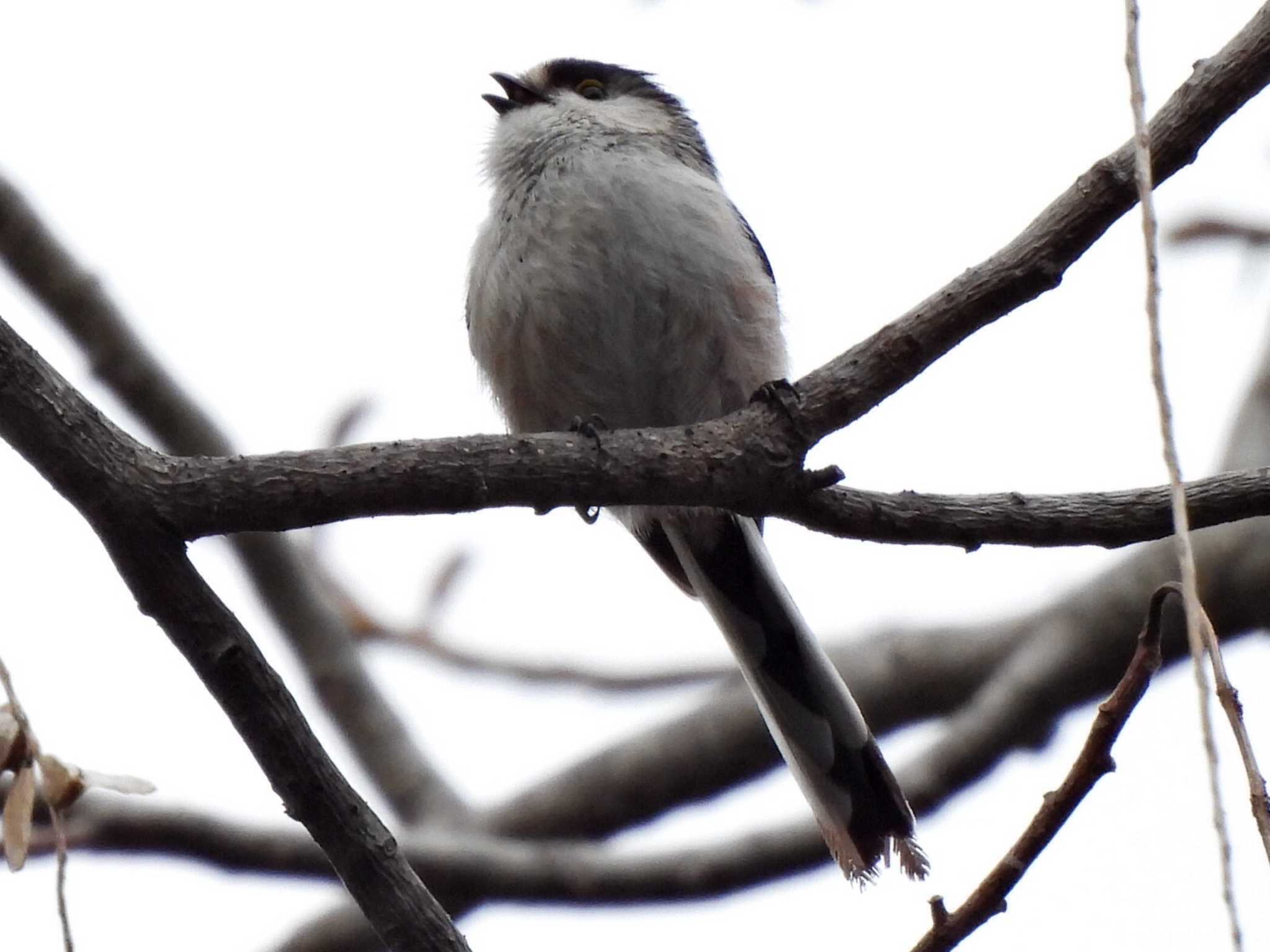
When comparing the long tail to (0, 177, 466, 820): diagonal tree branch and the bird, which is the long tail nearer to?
the bird

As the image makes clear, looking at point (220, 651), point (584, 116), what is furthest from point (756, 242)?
point (220, 651)

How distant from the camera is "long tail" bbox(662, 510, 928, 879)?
10.8 feet

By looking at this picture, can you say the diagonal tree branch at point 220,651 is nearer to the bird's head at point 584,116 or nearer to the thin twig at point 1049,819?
the thin twig at point 1049,819

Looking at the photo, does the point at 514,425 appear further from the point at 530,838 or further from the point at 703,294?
the point at 530,838

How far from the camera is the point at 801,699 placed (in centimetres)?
378

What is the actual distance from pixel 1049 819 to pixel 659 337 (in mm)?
2208

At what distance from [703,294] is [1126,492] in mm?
1341

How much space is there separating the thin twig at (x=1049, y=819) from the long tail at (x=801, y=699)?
147 centimetres

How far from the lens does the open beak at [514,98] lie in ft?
14.6

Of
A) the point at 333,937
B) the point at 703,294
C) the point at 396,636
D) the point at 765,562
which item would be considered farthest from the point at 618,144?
the point at 333,937

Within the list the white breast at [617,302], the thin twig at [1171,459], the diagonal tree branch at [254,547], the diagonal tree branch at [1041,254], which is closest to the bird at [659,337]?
the white breast at [617,302]

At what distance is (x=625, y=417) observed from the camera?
3.90 metres

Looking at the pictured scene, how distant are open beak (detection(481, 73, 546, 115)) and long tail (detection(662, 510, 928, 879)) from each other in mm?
1360

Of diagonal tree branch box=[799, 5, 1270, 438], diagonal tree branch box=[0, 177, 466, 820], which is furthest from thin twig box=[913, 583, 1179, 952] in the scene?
diagonal tree branch box=[0, 177, 466, 820]
